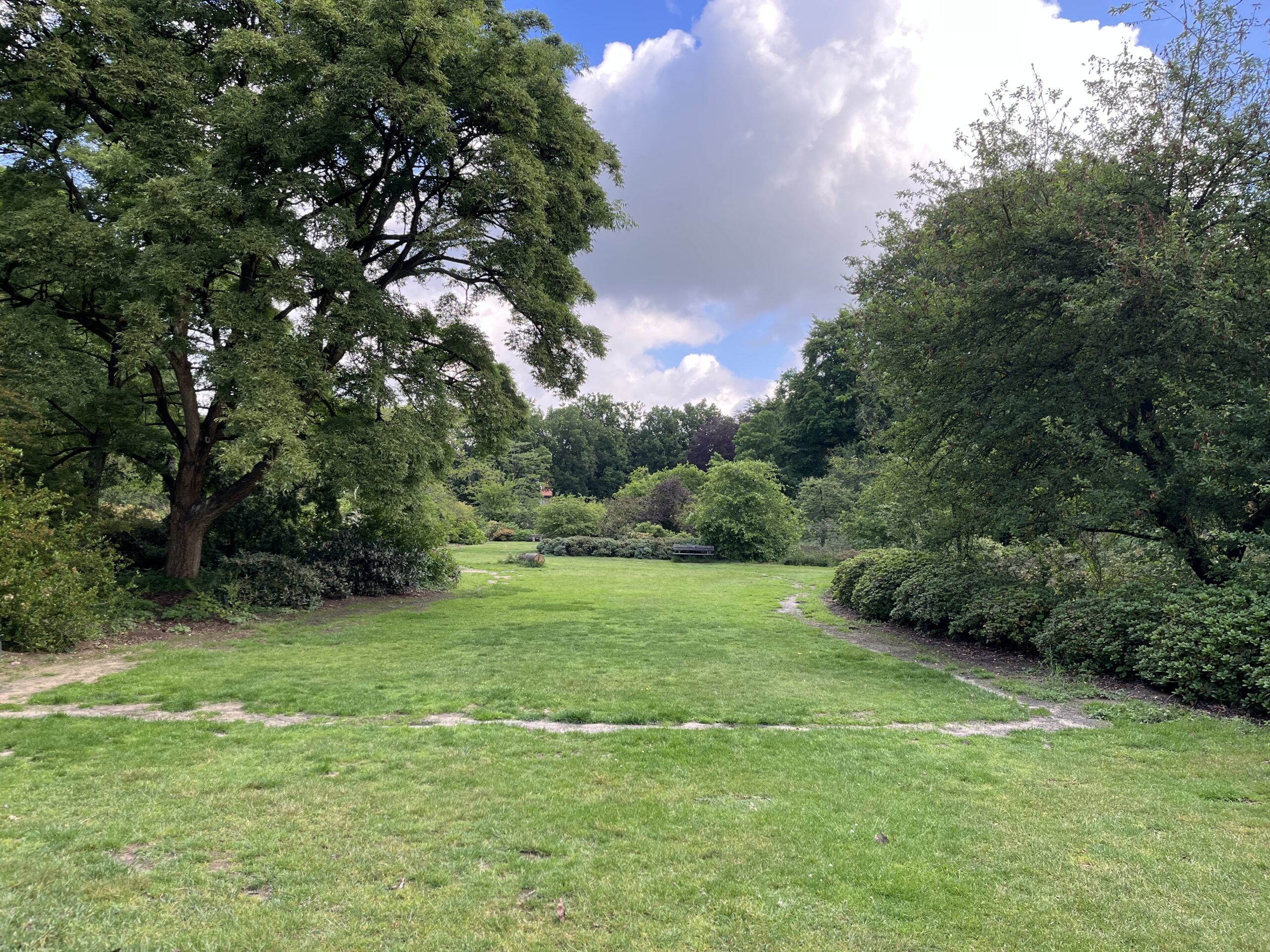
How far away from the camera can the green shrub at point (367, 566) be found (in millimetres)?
14695

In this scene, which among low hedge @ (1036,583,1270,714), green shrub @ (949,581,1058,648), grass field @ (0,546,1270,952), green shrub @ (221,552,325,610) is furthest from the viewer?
green shrub @ (221,552,325,610)

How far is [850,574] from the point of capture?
15.1 metres

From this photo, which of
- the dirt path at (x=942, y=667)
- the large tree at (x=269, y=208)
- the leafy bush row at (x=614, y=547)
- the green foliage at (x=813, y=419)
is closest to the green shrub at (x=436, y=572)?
the large tree at (x=269, y=208)

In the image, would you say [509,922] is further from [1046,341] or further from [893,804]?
[1046,341]

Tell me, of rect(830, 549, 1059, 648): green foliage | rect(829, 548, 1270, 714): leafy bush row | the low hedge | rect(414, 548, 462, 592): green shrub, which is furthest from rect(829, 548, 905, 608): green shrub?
rect(414, 548, 462, 592): green shrub

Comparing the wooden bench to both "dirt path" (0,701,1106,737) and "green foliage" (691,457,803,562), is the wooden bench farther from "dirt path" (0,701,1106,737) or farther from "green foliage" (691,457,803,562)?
"dirt path" (0,701,1106,737)

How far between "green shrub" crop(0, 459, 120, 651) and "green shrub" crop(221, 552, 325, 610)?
3182 mm

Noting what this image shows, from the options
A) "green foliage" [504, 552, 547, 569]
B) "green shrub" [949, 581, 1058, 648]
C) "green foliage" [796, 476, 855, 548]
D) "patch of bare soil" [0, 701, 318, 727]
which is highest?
"green foliage" [796, 476, 855, 548]

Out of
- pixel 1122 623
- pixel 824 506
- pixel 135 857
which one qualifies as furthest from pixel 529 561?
pixel 135 857

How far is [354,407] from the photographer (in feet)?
39.7

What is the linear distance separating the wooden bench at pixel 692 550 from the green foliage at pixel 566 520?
6967mm

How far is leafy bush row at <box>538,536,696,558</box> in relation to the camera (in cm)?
2959

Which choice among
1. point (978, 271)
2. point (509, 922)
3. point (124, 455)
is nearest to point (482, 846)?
point (509, 922)

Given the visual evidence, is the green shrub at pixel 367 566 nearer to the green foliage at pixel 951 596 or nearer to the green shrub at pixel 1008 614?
the green foliage at pixel 951 596
